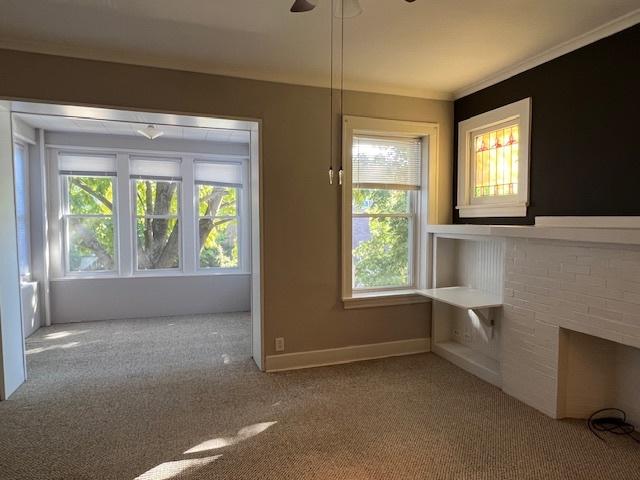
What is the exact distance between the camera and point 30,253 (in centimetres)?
467

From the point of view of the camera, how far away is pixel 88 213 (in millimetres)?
5078

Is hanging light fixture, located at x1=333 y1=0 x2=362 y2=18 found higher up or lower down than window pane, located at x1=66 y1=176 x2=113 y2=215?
higher up

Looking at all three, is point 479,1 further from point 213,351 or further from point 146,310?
point 146,310

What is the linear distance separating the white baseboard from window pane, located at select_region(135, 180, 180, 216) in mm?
3067

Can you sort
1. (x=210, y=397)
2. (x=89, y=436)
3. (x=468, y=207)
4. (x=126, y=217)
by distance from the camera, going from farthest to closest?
(x=126, y=217)
(x=468, y=207)
(x=210, y=397)
(x=89, y=436)

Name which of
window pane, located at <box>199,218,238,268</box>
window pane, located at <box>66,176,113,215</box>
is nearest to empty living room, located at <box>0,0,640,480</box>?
window pane, located at <box>66,176,113,215</box>

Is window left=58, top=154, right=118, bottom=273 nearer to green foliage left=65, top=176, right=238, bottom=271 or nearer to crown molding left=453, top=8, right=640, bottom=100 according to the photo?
green foliage left=65, top=176, right=238, bottom=271

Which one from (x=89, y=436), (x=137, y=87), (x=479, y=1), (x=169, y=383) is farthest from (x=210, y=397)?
(x=479, y=1)

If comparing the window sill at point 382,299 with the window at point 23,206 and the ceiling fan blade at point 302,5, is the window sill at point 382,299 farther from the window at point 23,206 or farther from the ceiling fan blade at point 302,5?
the window at point 23,206

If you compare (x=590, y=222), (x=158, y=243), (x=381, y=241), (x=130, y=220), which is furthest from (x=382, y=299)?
(x=130, y=220)

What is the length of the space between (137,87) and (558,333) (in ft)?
11.7

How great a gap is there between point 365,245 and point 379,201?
1.54ft

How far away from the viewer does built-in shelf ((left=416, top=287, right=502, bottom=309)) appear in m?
3.00

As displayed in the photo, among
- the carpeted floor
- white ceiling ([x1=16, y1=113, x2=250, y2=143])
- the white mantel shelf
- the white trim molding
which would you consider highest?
white ceiling ([x1=16, y1=113, x2=250, y2=143])
